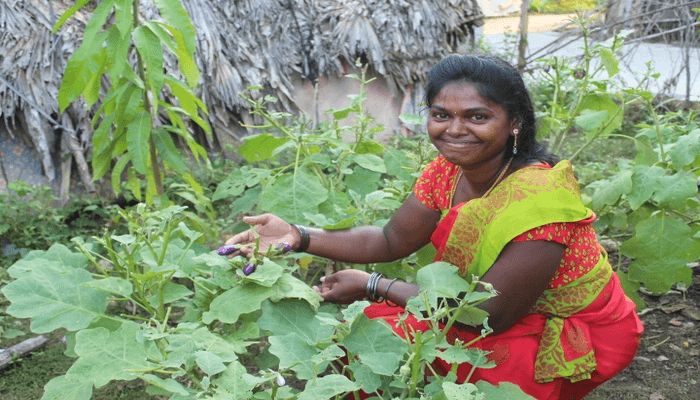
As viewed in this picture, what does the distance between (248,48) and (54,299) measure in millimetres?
3136

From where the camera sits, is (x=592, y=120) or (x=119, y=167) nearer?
(x=592, y=120)

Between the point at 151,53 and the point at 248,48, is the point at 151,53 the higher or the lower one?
the higher one

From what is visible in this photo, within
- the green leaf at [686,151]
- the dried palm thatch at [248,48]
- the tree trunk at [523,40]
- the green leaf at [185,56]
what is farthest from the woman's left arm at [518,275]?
the tree trunk at [523,40]

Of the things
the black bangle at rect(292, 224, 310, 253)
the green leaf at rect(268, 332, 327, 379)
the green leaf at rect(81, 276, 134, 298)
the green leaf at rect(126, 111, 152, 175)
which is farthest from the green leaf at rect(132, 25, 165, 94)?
the green leaf at rect(268, 332, 327, 379)

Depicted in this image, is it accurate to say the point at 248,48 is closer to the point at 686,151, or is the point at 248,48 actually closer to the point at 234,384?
the point at 686,151

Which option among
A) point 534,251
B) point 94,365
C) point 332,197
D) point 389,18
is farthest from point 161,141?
point 389,18

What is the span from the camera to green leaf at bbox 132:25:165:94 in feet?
7.72

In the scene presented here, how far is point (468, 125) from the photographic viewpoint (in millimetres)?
1728

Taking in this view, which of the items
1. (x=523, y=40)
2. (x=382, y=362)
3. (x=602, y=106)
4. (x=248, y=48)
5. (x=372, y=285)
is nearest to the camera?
(x=382, y=362)

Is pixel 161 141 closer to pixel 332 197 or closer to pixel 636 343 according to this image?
pixel 332 197

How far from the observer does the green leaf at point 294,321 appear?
4.98 feet

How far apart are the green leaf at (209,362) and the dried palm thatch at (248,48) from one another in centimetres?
276

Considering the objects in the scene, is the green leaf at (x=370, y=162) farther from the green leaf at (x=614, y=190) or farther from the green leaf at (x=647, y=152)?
the green leaf at (x=647, y=152)

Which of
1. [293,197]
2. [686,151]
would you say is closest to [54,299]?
[293,197]
